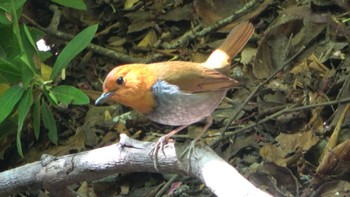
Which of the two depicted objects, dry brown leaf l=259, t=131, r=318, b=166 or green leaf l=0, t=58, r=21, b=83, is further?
dry brown leaf l=259, t=131, r=318, b=166

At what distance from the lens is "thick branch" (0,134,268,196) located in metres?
2.74

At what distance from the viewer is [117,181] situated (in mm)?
3896

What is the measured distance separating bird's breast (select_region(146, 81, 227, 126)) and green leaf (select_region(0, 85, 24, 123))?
583mm

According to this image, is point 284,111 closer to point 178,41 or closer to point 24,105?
point 178,41

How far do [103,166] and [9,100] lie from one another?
0.60m

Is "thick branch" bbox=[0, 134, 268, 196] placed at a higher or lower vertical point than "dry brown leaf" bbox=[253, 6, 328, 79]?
higher

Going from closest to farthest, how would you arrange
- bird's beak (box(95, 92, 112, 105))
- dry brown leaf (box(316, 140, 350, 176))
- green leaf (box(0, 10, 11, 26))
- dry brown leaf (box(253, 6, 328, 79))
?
1. bird's beak (box(95, 92, 112, 105))
2. dry brown leaf (box(316, 140, 350, 176))
3. green leaf (box(0, 10, 11, 26))
4. dry brown leaf (box(253, 6, 328, 79))

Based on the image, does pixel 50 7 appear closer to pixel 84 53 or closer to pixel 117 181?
pixel 84 53

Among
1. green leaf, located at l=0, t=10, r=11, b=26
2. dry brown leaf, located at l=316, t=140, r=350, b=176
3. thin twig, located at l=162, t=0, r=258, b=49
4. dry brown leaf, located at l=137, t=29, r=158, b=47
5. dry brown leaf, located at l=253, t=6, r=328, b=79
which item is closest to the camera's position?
dry brown leaf, located at l=316, t=140, r=350, b=176

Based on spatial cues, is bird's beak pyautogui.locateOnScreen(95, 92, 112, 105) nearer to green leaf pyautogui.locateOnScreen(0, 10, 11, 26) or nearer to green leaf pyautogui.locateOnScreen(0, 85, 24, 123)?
green leaf pyautogui.locateOnScreen(0, 85, 24, 123)

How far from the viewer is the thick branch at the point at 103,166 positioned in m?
2.74

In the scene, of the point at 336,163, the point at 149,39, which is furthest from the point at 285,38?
the point at 336,163

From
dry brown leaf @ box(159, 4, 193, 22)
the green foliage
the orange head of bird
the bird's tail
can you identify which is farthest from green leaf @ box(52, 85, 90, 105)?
dry brown leaf @ box(159, 4, 193, 22)

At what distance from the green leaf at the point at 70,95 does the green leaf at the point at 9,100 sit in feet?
0.53
